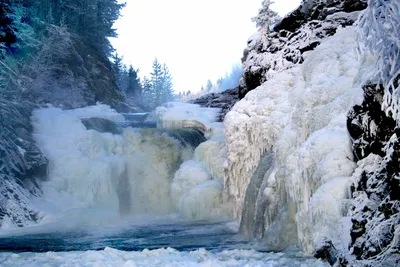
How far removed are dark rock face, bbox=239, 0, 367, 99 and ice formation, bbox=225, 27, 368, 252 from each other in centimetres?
96

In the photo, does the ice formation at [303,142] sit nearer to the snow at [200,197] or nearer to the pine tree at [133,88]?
the snow at [200,197]

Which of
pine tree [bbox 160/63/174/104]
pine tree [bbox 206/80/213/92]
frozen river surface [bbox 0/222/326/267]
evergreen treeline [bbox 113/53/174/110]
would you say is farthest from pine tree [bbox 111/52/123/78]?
pine tree [bbox 206/80/213/92]

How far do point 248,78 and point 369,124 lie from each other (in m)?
9.19

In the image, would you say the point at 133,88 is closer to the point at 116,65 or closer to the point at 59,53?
the point at 116,65

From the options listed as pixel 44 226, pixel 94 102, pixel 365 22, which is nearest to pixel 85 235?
pixel 44 226

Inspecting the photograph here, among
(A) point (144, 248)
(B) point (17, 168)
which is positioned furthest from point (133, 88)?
(A) point (144, 248)

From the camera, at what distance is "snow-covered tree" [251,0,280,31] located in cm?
1563

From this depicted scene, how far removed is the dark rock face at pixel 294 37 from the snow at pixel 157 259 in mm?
7816

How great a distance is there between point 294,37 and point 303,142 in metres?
6.27

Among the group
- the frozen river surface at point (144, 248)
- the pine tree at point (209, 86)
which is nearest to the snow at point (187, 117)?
the frozen river surface at point (144, 248)

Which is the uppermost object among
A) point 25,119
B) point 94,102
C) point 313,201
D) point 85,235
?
point 94,102

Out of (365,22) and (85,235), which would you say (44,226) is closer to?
(85,235)

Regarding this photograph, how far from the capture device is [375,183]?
5.62 meters

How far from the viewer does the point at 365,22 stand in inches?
187
